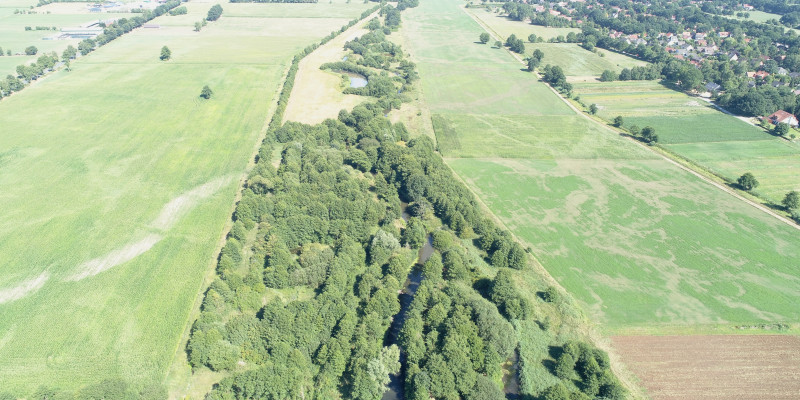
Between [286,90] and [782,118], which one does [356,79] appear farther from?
[782,118]

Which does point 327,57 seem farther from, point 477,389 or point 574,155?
point 477,389

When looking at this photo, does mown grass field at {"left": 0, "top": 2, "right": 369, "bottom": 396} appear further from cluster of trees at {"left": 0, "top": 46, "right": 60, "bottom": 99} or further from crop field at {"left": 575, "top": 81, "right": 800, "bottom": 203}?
crop field at {"left": 575, "top": 81, "right": 800, "bottom": 203}

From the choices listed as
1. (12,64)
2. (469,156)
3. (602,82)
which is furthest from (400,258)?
(12,64)

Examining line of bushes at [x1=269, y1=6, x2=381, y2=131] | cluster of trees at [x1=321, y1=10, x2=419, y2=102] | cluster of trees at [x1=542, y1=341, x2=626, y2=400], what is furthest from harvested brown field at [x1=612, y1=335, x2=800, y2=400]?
cluster of trees at [x1=321, y1=10, x2=419, y2=102]

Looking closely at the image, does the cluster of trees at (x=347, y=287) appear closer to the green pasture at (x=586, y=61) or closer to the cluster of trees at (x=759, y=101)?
the cluster of trees at (x=759, y=101)

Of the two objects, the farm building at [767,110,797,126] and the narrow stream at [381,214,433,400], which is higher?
the farm building at [767,110,797,126]

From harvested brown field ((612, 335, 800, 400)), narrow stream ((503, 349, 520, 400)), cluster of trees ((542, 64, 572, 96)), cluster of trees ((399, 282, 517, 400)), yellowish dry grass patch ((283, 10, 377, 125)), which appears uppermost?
cluster of trees ((542, 64, 572, 96))

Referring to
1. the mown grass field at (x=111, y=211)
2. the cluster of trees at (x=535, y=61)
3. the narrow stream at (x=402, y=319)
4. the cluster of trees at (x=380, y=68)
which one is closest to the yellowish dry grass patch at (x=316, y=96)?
the cluster of trees at (x=380, y=68)
